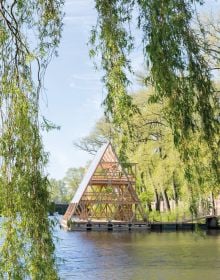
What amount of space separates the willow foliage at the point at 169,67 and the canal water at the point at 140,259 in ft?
21.3

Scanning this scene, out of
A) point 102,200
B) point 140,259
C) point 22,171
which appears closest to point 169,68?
point 22,171

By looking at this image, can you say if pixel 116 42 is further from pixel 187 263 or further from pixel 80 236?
pixel 80 236

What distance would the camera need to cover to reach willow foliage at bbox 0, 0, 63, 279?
298 cm

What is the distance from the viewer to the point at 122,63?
3164 millimetres

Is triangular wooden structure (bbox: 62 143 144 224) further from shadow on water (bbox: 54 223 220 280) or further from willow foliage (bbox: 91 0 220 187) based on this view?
willow foliage (bbox: 91 0 220 187)

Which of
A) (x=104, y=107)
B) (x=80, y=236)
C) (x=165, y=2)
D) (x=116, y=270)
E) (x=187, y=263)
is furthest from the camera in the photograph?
(x=80, y=236)

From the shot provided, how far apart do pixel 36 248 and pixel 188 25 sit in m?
1.47

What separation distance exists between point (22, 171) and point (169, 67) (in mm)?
992

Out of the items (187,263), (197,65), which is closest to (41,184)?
(197,65)

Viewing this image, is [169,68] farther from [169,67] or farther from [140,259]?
[140,259]

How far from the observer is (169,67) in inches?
114

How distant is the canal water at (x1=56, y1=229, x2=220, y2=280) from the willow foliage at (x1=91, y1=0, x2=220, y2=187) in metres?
6.50

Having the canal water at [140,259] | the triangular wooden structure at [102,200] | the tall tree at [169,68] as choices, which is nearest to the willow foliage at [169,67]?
the tall tree at [169,68]

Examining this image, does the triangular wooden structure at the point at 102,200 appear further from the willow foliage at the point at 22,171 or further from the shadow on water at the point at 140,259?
the willow foliage at the point at 22,171
